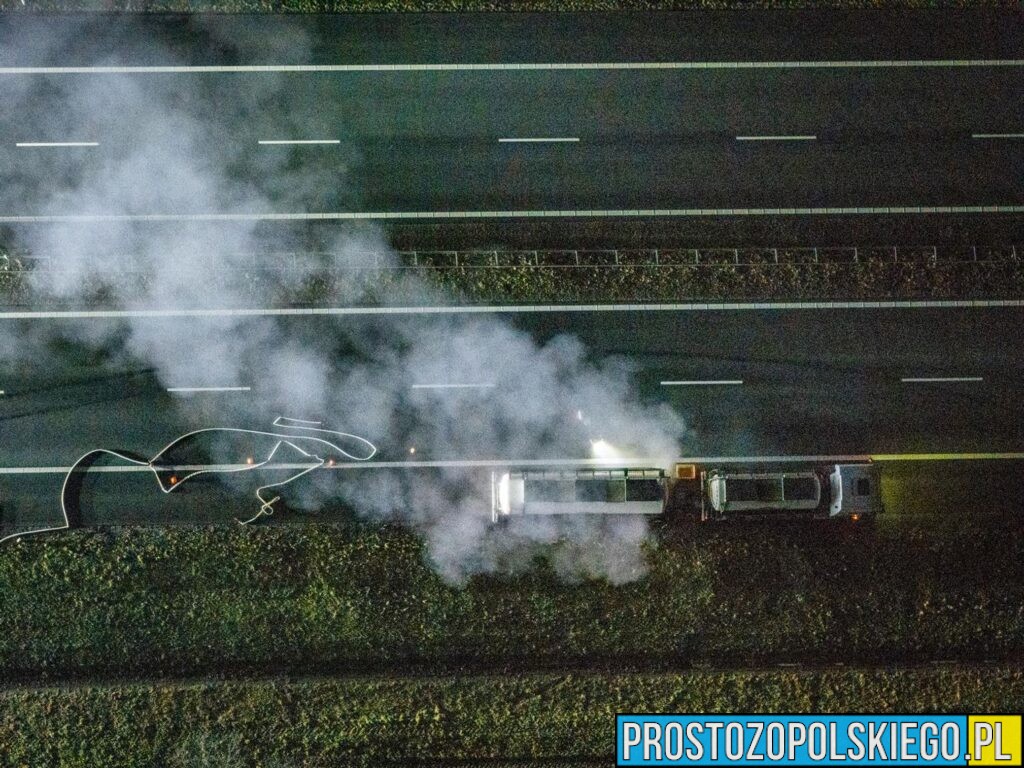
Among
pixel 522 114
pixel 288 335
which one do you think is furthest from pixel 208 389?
pixel 522 114

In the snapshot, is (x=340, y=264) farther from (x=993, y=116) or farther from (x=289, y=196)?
(x=993, y=116)

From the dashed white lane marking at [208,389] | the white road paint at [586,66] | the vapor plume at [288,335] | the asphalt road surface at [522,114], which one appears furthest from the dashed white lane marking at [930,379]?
the dashed white lane marking at [208,389]

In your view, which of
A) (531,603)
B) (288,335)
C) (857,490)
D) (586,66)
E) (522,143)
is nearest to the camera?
(857,490)

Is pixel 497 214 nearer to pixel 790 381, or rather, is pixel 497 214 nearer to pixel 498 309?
pixel 498 309

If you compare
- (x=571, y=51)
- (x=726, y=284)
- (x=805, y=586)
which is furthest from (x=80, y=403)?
(x=805, y=586)

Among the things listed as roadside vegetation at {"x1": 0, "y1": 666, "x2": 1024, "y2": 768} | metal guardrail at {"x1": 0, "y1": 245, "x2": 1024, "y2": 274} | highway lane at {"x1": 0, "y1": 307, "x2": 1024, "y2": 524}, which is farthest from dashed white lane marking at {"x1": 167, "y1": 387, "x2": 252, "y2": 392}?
roadside vegetation at {"x1": 0, "y1": 666, "x2": 1024, "y2": 768}

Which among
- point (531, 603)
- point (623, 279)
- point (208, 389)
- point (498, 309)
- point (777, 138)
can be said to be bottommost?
point (531, 603)

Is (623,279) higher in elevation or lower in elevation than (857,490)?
higher

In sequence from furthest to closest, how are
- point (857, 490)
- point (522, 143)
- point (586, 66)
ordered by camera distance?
point (586, 66) → point (522, 143) → point (857, 490)
